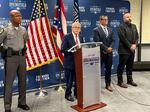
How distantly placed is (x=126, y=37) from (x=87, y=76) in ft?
5.87

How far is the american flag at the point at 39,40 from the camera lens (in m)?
5.18

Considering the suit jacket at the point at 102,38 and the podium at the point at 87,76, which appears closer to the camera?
the podium at the point at 87,76

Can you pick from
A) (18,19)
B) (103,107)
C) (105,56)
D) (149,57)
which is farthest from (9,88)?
(149,57)

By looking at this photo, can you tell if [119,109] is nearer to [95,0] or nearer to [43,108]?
[43,108]

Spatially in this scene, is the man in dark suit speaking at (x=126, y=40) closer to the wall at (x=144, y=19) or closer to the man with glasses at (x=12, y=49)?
the wall at (x=144, y=19)

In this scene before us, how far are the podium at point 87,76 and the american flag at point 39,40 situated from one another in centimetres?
104

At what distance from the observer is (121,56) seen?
19.6ft

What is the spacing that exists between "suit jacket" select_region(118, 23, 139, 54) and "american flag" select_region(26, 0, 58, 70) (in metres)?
1.48

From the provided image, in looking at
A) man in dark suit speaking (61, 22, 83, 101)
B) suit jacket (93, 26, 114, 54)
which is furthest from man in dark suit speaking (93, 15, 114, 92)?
man in dark suit speaking (61, 22, 83, 101)

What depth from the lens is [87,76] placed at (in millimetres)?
4492

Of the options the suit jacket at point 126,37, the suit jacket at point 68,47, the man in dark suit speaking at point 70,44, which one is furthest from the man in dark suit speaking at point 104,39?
the suit jacket at point 68,47

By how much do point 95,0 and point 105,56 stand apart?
5.31 feet

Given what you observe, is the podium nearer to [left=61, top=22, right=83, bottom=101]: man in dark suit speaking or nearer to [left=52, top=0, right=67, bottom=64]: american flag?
[left=61, top=22, right=83, bottom=101]: man in dark suit speaking

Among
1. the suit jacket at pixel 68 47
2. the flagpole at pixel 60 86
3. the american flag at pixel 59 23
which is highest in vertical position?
the american flag at pixel 59 23
